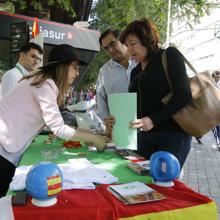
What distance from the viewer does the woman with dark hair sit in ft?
6.18

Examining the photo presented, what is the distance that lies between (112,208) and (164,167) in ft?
1.19

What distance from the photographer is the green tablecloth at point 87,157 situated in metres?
1.69

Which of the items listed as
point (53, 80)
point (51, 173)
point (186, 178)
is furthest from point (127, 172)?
point (186, 178)

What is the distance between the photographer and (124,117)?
186cm

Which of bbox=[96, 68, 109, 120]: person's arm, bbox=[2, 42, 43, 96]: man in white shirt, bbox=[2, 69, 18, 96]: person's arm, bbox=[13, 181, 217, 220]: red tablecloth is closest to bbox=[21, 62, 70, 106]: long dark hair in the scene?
bbox=[13, 181, 217, 220]: red tablecloth

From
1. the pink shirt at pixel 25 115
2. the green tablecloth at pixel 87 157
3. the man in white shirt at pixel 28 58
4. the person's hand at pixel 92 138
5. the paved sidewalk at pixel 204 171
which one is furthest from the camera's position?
the paved sidewalk at pixel 204 171

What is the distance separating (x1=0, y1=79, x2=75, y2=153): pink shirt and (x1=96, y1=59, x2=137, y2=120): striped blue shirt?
101 cm

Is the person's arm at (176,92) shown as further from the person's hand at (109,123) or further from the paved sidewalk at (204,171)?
the paved sidewalk at (204,171)

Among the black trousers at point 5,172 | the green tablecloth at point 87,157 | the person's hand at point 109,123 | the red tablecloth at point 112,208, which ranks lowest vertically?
the black trousers at point 5,172

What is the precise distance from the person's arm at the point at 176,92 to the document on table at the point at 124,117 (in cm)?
15

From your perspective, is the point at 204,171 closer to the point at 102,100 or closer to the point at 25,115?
the point at 102,100

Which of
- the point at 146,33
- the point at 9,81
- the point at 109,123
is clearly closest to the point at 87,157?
the point at 109,123

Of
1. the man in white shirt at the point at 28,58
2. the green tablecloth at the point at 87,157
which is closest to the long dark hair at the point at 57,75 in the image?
the green tablecloth at the point at 87,157

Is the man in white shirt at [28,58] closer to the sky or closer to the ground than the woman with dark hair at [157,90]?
closer to the sky
